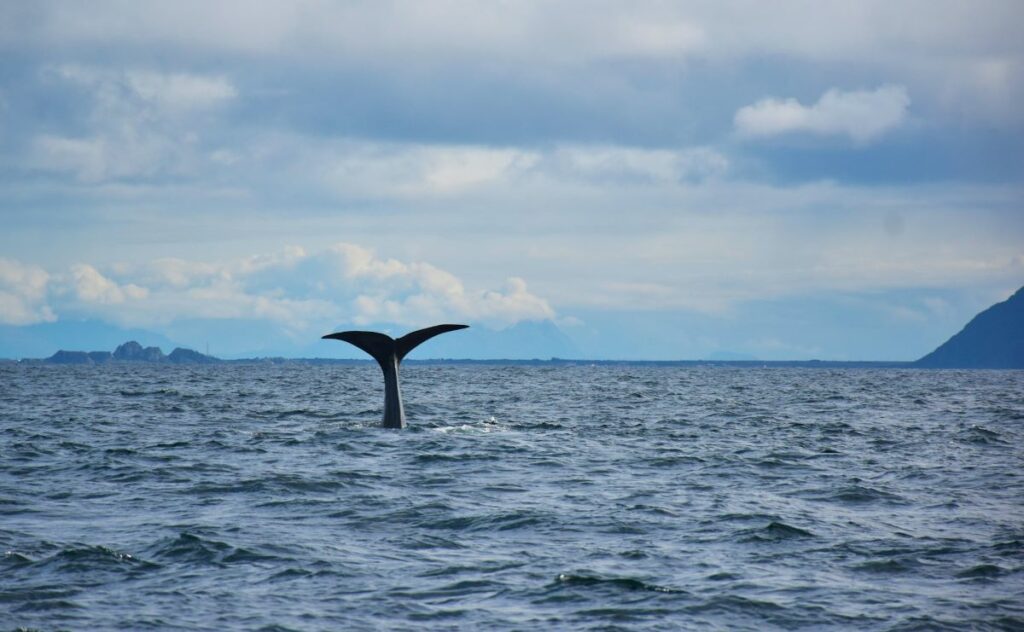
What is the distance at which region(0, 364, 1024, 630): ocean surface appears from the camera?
1091 centimetres

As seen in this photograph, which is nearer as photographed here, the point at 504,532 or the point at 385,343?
the point at 504,532

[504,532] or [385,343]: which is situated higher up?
[385,343]

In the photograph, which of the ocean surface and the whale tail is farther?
the whale tail

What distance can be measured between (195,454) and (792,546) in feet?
45.0

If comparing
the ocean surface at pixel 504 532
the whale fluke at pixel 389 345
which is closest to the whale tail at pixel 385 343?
the whale fluke at pixel 389 345

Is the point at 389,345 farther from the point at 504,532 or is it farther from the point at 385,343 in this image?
the point at 504,532

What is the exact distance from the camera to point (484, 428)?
3094 cm

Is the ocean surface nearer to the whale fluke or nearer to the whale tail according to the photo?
the whale fluke

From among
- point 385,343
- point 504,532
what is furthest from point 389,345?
point 504,532

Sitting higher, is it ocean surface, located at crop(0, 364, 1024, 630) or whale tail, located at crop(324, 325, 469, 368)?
whale tail, located at crop(324, 325, 469, 368)

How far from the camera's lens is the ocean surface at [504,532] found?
35.8ft

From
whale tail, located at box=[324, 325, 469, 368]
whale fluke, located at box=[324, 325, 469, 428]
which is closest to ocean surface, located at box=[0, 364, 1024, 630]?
whale fluke, located at box=[324, 325, 469, 428]

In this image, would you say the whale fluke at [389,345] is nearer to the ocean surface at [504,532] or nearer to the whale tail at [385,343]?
the whale tail at [385,343]

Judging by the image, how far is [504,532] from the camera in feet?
48.2
